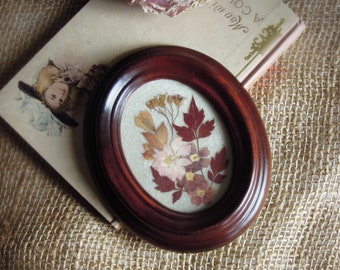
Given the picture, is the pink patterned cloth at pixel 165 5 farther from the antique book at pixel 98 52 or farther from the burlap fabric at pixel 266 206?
the burlap fabric at pixel 266 206

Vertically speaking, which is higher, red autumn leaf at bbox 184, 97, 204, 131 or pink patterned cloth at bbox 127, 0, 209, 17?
pink patterned cloth at bbox 127, 0, 209, 17

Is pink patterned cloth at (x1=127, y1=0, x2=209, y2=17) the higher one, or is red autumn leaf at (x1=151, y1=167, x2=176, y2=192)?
pink patterned cloth at (x1=127, y1=0, x2=209, y2=17)

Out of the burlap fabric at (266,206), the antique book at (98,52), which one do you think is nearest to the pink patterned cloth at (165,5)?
the antique book at (98,52)

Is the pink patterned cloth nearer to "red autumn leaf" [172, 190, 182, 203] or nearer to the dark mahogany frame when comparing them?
the dark mahogany frame

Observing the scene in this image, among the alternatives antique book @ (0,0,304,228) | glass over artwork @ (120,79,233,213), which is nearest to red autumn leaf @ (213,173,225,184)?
glass over artwork @ (120,79,233,213)

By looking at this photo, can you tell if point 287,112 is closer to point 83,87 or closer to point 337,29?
point 337,29

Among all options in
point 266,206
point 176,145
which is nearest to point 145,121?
point 176,145

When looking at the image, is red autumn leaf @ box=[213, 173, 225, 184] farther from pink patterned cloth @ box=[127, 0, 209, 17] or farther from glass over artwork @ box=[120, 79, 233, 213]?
pink patterned cloth @ box=[127, 0, 209, 17]
